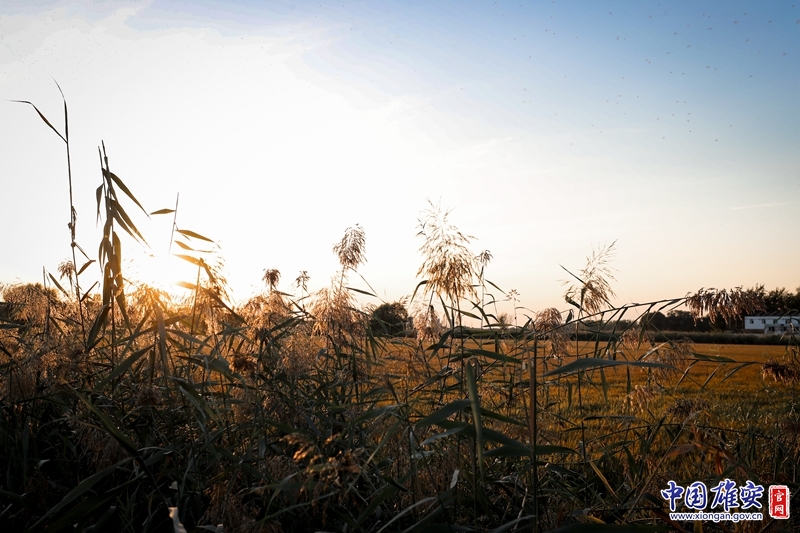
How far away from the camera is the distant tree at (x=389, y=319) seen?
352 cm

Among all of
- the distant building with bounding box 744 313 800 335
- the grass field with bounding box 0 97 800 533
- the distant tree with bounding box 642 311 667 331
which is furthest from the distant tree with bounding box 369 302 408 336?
the distant building with bounding box 744 313 800 335

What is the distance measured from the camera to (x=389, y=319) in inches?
150

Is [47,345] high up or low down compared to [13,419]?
up

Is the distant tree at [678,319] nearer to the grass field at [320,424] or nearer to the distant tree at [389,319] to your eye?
the grass field at [320,424]

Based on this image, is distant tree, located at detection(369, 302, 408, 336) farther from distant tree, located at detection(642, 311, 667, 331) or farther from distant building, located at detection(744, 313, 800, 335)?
distant building, located at detection(744, 313, 800, 335)

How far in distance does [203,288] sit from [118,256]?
413 millimetres

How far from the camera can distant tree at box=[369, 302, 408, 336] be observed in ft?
11.6

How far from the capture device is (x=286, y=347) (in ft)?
9.61

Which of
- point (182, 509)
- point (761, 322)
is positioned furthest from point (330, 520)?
point (761, 322)

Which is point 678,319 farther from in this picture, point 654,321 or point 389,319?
point 389,319

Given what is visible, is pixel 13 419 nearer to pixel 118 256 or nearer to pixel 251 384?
pixel 118 256

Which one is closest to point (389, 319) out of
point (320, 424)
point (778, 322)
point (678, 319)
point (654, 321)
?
point (320, 424)

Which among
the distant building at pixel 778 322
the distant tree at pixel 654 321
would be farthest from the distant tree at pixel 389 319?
the distant building at pixel 778 322

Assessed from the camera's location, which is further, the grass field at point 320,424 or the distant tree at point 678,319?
the distant tree at point 678,319
